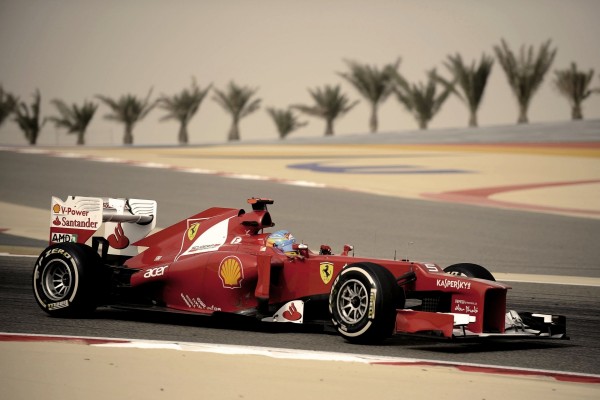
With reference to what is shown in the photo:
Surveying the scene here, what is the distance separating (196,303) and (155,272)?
0.60 meters

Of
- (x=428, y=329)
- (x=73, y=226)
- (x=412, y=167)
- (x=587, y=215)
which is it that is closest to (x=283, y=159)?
(x=412, y=167)

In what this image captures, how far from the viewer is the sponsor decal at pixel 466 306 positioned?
987 centimetres

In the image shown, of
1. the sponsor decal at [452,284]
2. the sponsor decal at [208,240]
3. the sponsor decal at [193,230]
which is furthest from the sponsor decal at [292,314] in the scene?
the sponsor decal at [193,230]

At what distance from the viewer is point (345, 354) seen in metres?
9.41

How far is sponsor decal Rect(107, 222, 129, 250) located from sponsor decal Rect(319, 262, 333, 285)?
3228 millimetres

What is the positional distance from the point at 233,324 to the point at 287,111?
139 ft

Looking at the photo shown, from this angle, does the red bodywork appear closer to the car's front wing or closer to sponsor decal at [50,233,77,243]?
the car's front wing

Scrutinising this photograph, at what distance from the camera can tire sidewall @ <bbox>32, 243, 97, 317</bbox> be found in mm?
11367

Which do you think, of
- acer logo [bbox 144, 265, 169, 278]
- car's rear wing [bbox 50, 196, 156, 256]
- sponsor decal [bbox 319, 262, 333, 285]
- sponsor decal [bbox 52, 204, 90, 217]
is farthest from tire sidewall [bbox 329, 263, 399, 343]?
sponsor decal [bbox 52, 204, 90, 217]

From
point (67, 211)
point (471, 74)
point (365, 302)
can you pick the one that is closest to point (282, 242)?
point (365, 302)

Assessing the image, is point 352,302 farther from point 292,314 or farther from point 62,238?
point 62,238

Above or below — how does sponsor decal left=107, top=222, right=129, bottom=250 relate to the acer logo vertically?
above

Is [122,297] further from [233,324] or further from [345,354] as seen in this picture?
[345,354]

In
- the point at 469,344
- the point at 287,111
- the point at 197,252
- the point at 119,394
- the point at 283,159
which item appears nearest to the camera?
the point at 119,394
